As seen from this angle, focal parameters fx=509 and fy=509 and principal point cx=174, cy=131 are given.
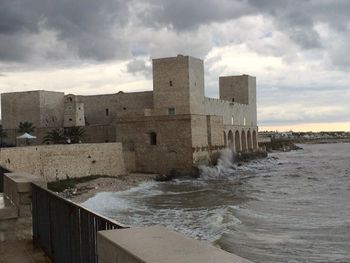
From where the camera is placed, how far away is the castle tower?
36938 mm

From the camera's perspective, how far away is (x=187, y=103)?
3272cm

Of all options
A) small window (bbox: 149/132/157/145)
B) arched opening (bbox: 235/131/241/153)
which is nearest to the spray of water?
small window (bbox: 149/132/157/145)

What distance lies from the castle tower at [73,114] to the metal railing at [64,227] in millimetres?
31202

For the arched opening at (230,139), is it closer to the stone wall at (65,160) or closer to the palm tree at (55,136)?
the stone wall at (65,160)

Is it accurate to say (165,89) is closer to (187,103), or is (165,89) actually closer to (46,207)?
(187,103)

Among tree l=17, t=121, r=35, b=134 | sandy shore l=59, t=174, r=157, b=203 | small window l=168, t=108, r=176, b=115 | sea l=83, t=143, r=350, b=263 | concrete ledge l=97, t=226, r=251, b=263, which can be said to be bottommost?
sea l=83, t=143, r=350, b=263

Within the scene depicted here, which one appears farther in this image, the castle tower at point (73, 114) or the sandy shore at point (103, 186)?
the castle tower at point (73, 114)

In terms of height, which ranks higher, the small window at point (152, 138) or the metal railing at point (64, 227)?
the small window at point (152, 138)

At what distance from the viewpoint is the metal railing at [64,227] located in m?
3.74

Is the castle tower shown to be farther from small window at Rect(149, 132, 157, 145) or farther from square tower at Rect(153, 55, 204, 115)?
small window at Rect(149, 132, 157, 145)

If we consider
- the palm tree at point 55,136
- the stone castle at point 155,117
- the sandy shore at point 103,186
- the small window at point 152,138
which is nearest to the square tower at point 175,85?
the stone castle at point 155,117

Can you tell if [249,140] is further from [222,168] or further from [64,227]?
[64,227]

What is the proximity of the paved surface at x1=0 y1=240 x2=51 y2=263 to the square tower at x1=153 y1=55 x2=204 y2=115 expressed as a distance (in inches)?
1055

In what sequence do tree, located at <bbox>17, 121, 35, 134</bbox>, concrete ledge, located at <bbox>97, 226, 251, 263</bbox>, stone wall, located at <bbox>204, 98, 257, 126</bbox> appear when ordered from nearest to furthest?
concrete ledge, located at <bbox>97, 226, 251, 263</bbox>, tree, located at <bbox>17, 121, 35, 134</bbox>, stone wall, located at <bbox>204, 98, 257, 126</bbox>
